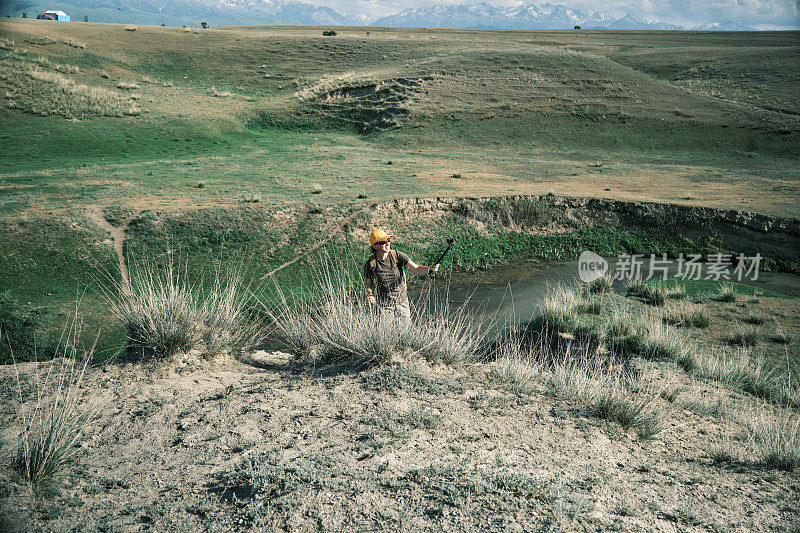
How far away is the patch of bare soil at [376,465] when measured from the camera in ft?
11.2

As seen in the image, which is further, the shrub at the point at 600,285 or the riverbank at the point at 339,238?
the shrub at the point at 600,285

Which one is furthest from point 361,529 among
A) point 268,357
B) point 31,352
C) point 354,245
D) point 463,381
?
point 354,245

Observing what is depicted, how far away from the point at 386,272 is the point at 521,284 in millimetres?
8056

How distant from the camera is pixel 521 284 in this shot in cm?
1479

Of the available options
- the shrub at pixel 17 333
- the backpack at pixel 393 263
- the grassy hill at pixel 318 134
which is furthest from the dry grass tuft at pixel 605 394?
the grassy hill at pixel 318 134

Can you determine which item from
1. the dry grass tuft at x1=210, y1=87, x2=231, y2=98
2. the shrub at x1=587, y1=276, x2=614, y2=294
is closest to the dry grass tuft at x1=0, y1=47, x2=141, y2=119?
the dry grass tuft at x1=210, y1=87, x2=231, y2=98

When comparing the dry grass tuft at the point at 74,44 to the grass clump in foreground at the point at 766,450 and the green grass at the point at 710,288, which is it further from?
the grass clump in foreground at the point at 766,450

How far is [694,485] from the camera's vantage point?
4.20m

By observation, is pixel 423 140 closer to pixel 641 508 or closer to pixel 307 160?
pixel 307 160

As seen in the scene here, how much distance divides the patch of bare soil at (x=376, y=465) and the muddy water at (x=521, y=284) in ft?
23.1

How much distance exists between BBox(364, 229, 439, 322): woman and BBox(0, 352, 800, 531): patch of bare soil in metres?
1.86

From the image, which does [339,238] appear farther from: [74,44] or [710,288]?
[74,44]

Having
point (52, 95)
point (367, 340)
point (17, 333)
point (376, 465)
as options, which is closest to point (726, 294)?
point (367, 340)

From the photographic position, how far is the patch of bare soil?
3.42m
